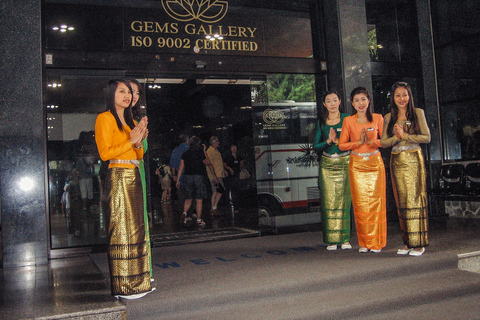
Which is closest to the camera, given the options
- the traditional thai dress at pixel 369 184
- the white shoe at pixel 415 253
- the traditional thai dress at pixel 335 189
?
the white shoe at pixel 415 253

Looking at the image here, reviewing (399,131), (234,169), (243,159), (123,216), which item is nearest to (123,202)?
(123,216)

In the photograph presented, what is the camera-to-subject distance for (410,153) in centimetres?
440

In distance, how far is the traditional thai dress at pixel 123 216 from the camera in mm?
3195

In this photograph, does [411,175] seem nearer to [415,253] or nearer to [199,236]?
[415,253]

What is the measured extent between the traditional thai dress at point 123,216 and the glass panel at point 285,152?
340 centimetres

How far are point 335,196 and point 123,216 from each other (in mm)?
2525

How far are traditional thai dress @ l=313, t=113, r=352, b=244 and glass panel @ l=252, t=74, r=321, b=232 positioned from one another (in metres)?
1.62

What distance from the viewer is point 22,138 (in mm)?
5051

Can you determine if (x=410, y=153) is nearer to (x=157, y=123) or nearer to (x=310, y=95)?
(x=310, y=95)

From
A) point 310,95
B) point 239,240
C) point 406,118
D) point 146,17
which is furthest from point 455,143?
point 146,17

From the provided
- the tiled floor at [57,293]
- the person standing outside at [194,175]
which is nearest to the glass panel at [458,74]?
the person standing outside at [194,175]

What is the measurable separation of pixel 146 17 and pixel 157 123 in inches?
315

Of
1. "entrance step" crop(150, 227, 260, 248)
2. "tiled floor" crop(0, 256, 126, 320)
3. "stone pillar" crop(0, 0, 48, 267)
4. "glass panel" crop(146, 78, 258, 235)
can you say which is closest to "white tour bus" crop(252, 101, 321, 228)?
"entrance step" crop(150, 227, 260, 248)

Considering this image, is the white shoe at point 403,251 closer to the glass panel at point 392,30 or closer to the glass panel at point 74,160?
the glass panel at point 74,160
